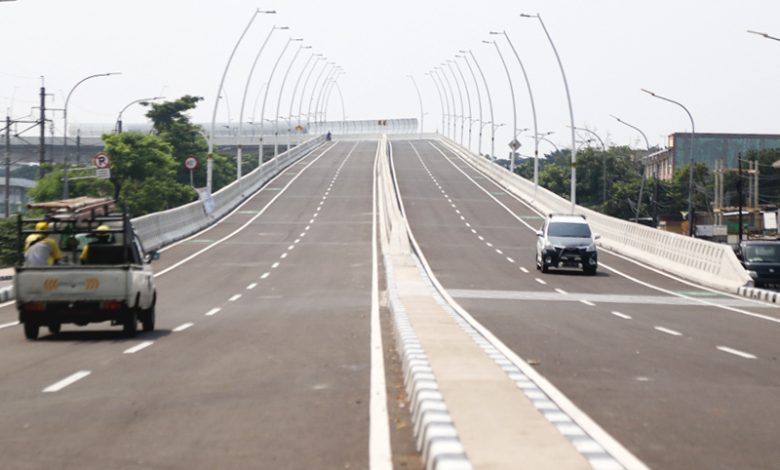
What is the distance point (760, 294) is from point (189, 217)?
3309 centimetres

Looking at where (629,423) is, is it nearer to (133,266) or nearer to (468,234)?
(133,266)

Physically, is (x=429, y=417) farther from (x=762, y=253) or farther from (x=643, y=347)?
(x=762, y=253)

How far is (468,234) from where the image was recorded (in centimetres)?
6234

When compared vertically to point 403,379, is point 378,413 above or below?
above

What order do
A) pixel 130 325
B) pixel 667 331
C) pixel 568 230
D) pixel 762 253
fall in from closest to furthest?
1. pixel 130 325
2. pixel 667 331
3. pixel 762 253
4. pixel 568 230

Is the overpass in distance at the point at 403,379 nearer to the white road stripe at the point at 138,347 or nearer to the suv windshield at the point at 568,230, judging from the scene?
the white road stripe at the point at 138,347

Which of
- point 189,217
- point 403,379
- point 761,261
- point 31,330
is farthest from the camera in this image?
point 189,217

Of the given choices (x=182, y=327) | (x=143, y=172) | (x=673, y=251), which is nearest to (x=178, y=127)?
(x=143, y=172)

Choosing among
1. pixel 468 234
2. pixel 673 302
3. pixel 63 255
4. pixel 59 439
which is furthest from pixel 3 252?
pixel 59 439

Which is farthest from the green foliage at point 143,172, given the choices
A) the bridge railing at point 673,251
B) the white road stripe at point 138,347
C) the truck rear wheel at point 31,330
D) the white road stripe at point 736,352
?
the white road stripe at point 736,352

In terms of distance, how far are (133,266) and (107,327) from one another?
9.17ft

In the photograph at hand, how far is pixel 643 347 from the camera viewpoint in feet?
62.8

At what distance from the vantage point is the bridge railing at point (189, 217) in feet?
172

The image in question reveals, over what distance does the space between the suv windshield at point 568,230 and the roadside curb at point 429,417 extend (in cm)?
2865
